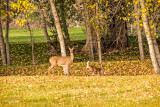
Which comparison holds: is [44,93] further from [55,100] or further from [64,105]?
[64,105]

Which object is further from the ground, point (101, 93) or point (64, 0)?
point (64, 0)

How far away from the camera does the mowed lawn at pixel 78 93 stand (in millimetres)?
10031

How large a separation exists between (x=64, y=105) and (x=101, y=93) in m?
2.08

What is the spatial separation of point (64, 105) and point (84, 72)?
12638mm

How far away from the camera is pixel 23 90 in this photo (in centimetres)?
1240

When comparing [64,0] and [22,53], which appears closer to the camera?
[64,0]

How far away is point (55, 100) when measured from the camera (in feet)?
34.3

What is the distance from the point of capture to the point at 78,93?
37.5ft

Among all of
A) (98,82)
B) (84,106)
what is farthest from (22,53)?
(84,106)

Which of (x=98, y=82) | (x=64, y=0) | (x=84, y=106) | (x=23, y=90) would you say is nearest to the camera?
(x=84, y=106)

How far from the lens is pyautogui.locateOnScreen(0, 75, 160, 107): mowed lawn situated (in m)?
10.0

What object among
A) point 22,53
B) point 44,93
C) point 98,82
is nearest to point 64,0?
point 22,53

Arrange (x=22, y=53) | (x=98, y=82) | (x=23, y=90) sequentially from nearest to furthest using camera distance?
(x=23, y=90) → (x=98, y=82) → (x=22, y=53)

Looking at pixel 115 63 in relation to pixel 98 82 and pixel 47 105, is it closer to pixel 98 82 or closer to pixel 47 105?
pixel 98 82
